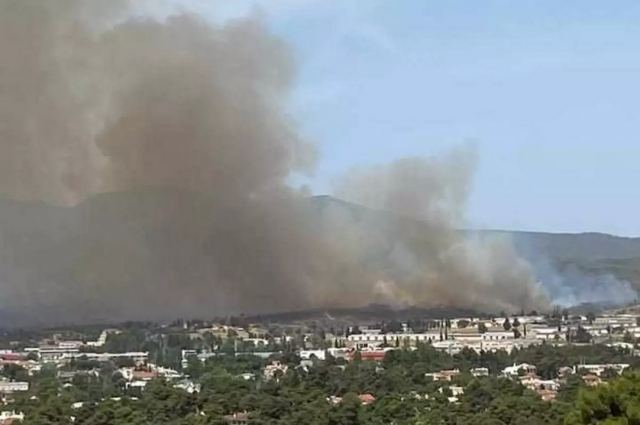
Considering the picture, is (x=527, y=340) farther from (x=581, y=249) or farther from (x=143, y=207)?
(x=581, y=249)

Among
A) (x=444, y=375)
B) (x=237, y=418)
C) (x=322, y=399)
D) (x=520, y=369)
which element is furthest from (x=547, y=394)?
(x=520, y=369)

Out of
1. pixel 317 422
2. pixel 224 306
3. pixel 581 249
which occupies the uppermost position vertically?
pixel 581 249

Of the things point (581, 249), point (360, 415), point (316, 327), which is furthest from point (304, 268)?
point (581, 249)

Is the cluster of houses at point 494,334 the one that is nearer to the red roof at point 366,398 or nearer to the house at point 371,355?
the house at point 371,355

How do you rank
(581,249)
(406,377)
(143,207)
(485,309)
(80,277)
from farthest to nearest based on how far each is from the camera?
(581,249) → (485,309) → (80,277) → (143,207) → (406,377)

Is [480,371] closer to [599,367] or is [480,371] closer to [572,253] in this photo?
[599,367]

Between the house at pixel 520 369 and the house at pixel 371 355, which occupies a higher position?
the house at pixel 371 355

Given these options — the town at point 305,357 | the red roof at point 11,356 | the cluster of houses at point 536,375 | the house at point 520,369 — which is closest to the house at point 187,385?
the town at point 305,357

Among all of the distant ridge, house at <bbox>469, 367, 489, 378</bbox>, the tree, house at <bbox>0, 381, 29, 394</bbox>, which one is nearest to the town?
house at <bbox>0, 381, 29, 394</bbox>
